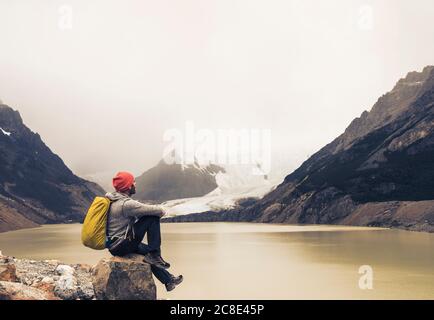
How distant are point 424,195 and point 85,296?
147123mm

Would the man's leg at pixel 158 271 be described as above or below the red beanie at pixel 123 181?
below

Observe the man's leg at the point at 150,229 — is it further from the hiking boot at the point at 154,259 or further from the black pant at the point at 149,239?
the hiking boot at the point at 154,259

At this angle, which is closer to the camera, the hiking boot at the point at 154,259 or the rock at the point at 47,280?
the hiking boot at the point at 154,259

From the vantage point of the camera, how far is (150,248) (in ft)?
47.2

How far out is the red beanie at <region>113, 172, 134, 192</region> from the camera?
14.2 metres

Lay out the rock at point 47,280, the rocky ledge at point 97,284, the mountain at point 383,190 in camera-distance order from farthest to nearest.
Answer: the mountain at point 383,190 < the rock at point 47,280 < the rocky ledge at point 97,284

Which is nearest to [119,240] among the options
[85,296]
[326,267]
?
[85,296]

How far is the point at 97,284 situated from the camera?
15344 mm

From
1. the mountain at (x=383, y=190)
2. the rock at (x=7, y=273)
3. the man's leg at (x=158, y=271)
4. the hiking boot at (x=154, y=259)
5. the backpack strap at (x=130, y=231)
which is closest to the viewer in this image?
the backpack strap at (x=130, y=231)

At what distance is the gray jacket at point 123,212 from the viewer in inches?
540

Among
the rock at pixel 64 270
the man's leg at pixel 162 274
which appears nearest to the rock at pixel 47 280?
the rock at pixel 64 270

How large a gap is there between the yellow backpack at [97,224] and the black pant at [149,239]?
34.2 inches
